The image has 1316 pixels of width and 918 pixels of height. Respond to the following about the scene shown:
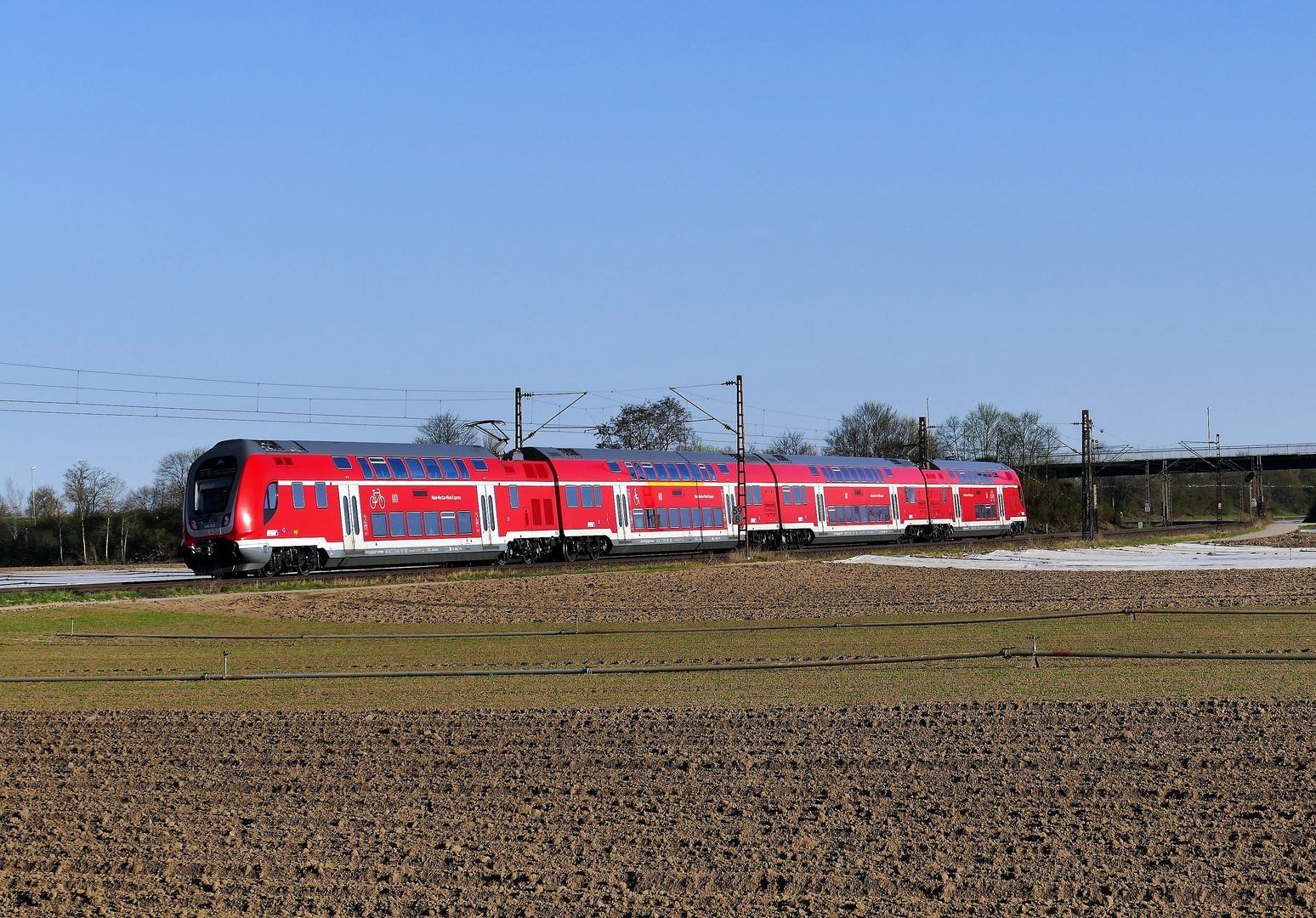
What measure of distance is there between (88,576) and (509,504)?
52.6ft

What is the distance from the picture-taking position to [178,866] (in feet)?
31.8

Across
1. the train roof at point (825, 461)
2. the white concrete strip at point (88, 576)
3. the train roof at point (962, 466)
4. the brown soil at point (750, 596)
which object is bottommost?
the brown soil at point (750, 596)

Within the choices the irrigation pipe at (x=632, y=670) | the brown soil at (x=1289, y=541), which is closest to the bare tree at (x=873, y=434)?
the brown soil at (x=1289, y=541)

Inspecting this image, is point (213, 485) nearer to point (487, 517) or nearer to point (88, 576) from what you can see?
point (487, 517)

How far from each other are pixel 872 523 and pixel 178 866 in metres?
60.3

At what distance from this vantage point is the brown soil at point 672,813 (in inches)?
352

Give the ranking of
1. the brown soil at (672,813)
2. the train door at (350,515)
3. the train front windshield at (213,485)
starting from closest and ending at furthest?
the brown soil at (672,813) < the train front windshield at (213,485) < the train door at (350,515)

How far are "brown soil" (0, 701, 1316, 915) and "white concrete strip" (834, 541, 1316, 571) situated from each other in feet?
125

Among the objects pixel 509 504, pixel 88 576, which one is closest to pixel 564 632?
pixel 509 504

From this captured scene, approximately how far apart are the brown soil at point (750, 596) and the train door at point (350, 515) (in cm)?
365

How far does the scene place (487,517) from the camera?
Result: 4731 centimetres

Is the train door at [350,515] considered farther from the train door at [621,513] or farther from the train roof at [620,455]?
the train door at [621,513]

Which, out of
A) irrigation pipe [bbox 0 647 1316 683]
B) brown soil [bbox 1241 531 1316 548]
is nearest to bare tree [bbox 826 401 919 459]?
brown soil [bbox 1241 531 1316 548]

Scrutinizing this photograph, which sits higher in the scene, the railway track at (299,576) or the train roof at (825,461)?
the train roof at (825,461)
